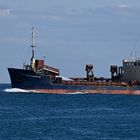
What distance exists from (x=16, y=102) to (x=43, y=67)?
1793cm

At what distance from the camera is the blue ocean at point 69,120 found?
59812 millimetres

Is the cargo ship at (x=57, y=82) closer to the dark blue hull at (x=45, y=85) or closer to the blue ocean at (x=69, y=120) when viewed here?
the dark blue hull at (x=45, y=85)

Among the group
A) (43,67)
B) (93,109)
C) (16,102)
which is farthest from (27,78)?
(93,109)

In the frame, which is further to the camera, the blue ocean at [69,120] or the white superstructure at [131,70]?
the white superstructure at [131,70]

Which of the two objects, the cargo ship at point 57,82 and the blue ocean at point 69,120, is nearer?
the blue ocean at point 69,120

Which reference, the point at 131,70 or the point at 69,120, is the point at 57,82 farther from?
the point at 69,120

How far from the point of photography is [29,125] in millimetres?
66062

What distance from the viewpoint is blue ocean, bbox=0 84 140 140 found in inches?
2355

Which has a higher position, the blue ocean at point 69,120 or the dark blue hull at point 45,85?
the dark blue hull at point 45,85

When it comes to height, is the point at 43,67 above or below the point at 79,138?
above

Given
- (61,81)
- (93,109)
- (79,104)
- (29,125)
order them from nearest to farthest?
(29,125) < (93,109) < (79,104) < (61,81)

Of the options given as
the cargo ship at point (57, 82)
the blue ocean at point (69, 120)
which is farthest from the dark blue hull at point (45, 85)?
the blue ocean at point (69, 120)

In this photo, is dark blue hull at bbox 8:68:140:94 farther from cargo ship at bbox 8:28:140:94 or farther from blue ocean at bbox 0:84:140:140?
blue ocean at bbox 0:84:140:140

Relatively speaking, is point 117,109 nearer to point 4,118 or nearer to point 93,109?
point 93,109
